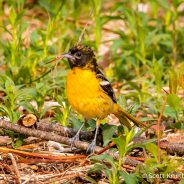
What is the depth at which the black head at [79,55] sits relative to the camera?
607 cm

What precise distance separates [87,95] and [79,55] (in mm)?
408

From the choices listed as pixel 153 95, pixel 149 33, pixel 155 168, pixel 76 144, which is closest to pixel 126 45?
pixel 149 33

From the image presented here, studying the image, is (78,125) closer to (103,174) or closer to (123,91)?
(103,174)

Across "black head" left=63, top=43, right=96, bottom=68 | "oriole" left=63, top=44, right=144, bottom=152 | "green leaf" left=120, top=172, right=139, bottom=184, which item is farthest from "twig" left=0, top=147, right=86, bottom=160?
"black head" left=63, top=43, right=96, bottom=68

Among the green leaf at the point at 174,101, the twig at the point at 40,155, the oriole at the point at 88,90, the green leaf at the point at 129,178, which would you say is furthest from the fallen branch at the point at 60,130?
the green leaf at the point at 129,178

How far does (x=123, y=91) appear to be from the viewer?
8047 mm

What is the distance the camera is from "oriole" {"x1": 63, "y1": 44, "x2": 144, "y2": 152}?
5945 mm

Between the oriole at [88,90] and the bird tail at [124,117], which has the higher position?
the oriole at [88,90]

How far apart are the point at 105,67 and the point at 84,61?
264cm

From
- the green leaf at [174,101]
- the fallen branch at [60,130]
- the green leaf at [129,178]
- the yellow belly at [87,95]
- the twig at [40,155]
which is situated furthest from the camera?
the green leaf at [174,101]

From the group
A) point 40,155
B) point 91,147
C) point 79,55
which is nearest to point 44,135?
point 40,155

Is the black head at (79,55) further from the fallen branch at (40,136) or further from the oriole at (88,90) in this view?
the fallen branch at (40,136)

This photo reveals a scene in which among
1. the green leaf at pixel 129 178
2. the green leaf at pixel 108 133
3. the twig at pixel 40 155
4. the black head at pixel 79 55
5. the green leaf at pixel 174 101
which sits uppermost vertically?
the black head at pixel 79 55

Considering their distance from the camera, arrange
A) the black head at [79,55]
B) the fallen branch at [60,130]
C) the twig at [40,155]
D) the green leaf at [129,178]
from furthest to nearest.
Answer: the black head at [79,55]
the fallen branch at [60,130]
the twig at [40,155]
the green leaf at [129,178]
